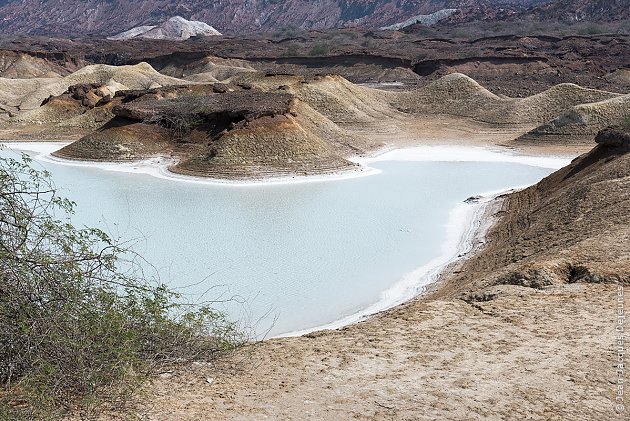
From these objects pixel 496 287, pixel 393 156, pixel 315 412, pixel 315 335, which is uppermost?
pixel 393 156

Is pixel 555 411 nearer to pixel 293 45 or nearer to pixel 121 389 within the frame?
pixel 121 389

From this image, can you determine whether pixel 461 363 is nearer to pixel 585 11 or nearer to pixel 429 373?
pixel 429 373

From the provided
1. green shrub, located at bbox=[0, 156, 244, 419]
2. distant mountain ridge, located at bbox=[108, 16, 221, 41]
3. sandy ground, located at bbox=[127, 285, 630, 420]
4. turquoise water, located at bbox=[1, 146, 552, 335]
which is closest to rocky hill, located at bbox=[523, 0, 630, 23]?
distant mountain ridge, located at bbox=[108, 16, 221, 41]

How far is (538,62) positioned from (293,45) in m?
48.6

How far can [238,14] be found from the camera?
185625 mm

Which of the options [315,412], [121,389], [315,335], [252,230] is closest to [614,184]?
[252,230]

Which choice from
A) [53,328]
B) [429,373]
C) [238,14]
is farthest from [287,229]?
[238,14]

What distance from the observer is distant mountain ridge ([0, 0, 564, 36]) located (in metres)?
172

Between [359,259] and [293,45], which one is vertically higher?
[293,45]

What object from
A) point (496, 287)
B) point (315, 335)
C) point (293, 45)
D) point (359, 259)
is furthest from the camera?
point (293, 45)

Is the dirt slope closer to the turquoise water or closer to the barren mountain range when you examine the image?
the turquoise water

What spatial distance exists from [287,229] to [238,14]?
178 metres

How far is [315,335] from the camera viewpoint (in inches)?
358

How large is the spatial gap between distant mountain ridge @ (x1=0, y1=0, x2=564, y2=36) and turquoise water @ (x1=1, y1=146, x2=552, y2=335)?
146125 millimetres
